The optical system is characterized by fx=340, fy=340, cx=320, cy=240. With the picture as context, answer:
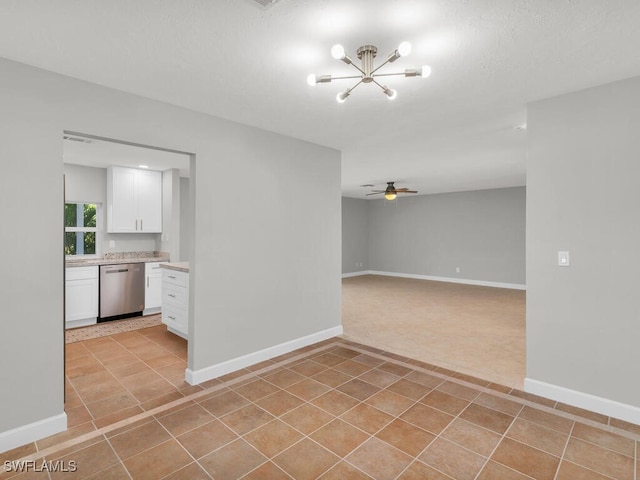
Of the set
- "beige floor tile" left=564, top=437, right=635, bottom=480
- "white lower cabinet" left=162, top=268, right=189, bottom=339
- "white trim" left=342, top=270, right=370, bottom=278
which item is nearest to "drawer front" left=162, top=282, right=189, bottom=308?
"white lower cabinet" left=162, top=268, right=189, bottom=339

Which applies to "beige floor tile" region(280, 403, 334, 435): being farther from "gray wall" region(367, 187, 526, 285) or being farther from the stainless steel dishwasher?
"gray wall" region(367, 187, 526, 285)

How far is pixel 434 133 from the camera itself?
12.5ft

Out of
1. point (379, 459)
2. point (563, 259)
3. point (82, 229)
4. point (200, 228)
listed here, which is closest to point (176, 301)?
point (200, 228)

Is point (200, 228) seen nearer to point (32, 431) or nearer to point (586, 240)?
point (32, 431)

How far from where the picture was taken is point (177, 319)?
418cm

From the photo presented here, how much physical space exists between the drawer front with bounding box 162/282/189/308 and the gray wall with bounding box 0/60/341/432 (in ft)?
3.28

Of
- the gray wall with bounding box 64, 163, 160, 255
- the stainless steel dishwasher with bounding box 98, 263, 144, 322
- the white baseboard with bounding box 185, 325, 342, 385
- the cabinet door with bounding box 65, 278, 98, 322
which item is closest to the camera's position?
the white baseboard with bounding box 185, 325, 342, 385

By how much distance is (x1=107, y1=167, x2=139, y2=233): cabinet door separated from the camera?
5.41 metres

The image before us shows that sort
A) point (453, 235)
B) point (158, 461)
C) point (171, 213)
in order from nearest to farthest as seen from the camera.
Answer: point (158, 461), point (171, 213), point (453, 235)

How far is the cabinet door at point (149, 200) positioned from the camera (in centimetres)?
571

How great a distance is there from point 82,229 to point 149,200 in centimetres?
110

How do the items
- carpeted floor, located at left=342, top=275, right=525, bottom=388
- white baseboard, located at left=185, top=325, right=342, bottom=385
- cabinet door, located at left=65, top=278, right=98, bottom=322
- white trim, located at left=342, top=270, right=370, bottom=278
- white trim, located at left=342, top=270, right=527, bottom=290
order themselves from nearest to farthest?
white baseboard, located at left=185, top=325, right=342, bottom=385 < carpeted floor, located at left=342, top=275, right=525, bottom=388 < cabinet door, located at left=65, top=278, right=98, bottom=322 < white trim, located at left=342, top=270, right=527, bottom=290 < white trim, located at left=342, top=270, right=370, bottom=278

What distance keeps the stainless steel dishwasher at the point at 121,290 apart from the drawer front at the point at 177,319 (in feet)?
3.72

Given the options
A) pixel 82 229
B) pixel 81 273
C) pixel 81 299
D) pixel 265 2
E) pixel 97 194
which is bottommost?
pixel 81 299
